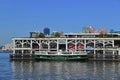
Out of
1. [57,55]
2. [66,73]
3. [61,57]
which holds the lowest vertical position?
[66,73]

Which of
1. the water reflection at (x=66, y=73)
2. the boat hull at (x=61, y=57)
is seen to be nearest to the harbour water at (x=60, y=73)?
the water reflection at (x=66, y=73)

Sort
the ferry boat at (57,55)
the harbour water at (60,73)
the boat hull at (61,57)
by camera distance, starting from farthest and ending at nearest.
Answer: the ferry boat at (57,55) < the boat hull at (61,57) < the harbour water at (60,73)

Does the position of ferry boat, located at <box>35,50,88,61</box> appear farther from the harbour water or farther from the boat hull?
the harbour water

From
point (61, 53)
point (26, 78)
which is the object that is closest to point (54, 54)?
point (61, 53)

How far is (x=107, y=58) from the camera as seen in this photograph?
187 meters

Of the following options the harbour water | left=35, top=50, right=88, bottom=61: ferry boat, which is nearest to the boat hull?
left=35, top=50, right=88, bottom=61: ferry boat

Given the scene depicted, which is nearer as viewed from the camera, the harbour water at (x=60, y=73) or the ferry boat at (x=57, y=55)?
the harbour water at (x=60, y=73)

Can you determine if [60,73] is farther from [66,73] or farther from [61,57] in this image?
[61,57]

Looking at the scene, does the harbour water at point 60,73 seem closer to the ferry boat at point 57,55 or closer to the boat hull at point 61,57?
the boat hull at point 61,57

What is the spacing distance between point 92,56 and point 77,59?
750 centimetres

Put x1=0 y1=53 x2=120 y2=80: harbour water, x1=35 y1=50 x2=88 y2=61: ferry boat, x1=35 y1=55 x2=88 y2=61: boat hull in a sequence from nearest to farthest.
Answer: x1=0 y1=53 x2=120 y2=80: harbour water
x1=35 y1=55 x2=88 y2=61: boat hull
x1=35 y1=50 x2=88 y2=61: ferry boat

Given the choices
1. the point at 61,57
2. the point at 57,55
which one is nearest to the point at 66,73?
the point at 61,57

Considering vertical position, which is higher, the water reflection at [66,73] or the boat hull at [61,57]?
the boat hull at [61,57]

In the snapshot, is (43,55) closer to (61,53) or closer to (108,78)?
(61,53)
